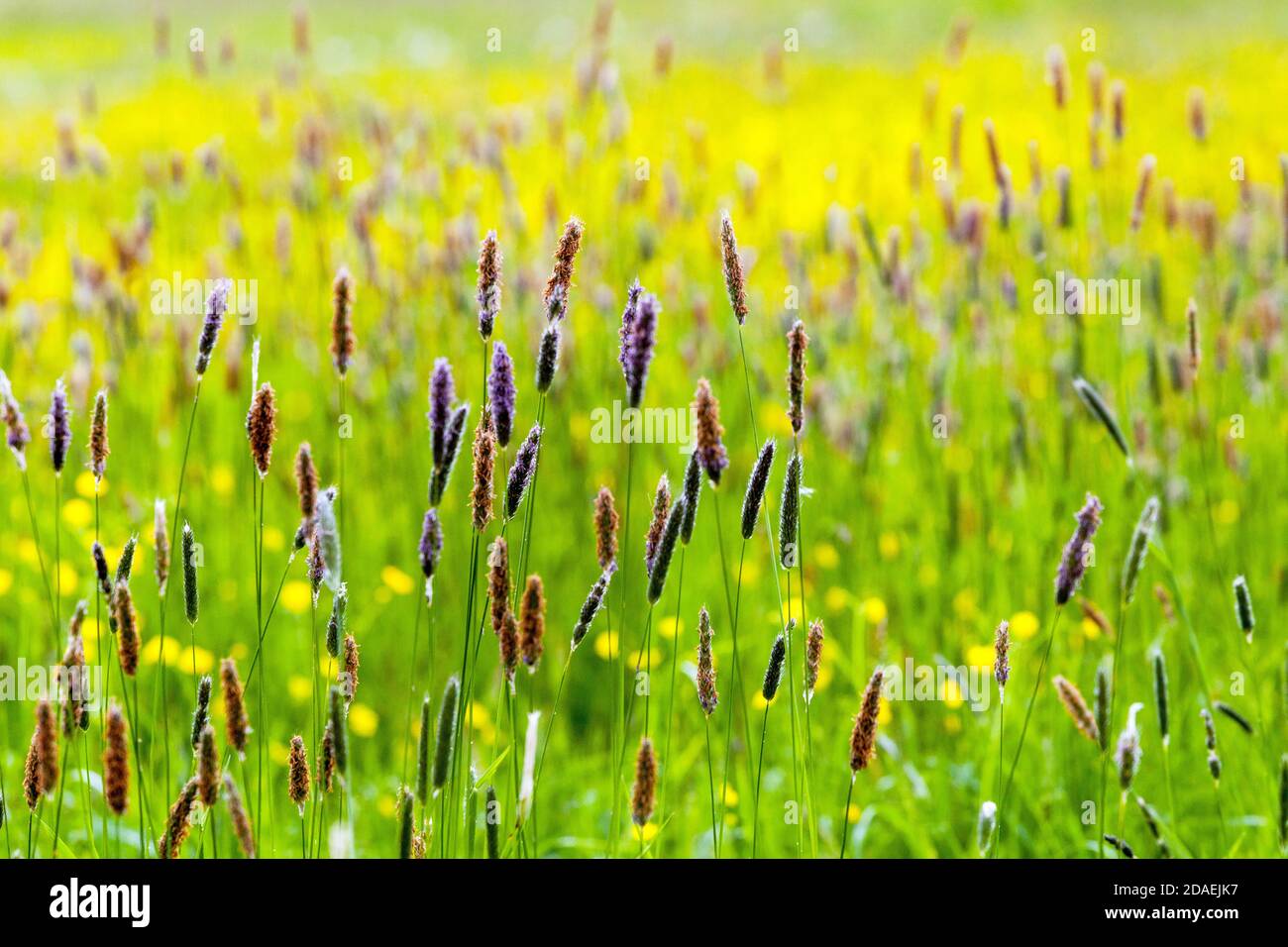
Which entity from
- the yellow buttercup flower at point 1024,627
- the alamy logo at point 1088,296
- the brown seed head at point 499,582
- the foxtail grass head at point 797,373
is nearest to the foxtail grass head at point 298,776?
the brown seed head at point 499,582

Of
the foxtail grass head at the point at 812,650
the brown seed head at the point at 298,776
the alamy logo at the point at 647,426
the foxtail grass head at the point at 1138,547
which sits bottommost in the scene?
the brown seed head at the point at 298,776

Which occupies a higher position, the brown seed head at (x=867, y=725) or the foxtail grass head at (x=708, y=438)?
the foxtail grass head at (x=708, y=438)

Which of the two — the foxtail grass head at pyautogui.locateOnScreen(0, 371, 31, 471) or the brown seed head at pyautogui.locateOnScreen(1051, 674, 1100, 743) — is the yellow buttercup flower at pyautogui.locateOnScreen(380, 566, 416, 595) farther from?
the brown seed head at pyautogui.locateOnScreen(1051, 674, 1100, 743)

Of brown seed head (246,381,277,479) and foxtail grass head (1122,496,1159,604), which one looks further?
foxtail grass head (1122,496,1159,604)

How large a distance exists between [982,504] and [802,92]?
6.99m

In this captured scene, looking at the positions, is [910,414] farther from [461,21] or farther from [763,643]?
[461,21]

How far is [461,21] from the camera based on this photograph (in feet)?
33.6

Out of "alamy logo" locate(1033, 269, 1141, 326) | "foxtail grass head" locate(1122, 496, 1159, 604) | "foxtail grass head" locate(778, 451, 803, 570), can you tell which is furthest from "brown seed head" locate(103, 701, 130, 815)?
"alamy logo" locate(1033, 269, 1141, 326)

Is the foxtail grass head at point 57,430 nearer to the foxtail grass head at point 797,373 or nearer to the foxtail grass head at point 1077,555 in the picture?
the foxtail grass head at point 797,373

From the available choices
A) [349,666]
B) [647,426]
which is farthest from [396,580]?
[349,666]

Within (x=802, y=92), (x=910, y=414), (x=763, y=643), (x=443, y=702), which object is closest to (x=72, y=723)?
(x=443, y=702)
